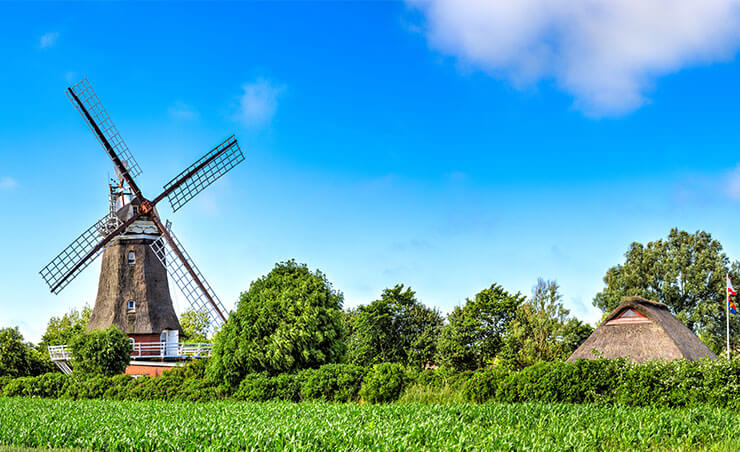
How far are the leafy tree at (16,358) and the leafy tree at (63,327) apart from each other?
7.73ft

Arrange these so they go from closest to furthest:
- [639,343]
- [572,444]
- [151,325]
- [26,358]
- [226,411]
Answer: [572,444] → [226,411] → [639,343] → [151,325] → [26,358]

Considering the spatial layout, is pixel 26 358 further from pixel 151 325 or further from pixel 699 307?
pixel 699 307

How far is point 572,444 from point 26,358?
3275cm

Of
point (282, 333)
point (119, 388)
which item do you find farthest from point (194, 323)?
point (282, 333)

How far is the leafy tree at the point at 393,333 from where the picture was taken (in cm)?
3700

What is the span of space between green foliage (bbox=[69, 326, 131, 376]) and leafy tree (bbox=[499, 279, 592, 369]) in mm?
18621

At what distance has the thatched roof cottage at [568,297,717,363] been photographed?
20172 mm

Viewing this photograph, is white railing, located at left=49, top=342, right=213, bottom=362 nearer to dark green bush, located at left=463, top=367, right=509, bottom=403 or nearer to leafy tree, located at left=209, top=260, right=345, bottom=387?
leafy tree, located at left=209, top=260, right=345, bottom=387

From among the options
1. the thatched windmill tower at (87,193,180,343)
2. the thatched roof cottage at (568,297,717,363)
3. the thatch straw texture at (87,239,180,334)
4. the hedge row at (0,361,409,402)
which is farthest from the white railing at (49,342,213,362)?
the thatched roof cottage at (568,297,717,363)

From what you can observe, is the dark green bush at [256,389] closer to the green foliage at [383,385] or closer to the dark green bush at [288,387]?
the dark green bush at [288,387]

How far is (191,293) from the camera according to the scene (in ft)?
97.3

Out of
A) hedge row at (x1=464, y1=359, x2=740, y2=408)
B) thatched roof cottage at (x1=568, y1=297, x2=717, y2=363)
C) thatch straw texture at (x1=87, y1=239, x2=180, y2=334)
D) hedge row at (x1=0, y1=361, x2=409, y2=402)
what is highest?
thatch straw texture at (x1=87, y1=239, x2=180, y2=334)

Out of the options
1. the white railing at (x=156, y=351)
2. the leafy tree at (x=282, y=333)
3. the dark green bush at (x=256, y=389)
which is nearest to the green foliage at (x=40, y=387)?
the white railing at (x=156, y=351)

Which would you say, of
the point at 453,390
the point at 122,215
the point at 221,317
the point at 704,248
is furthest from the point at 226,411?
the point at 704,248
